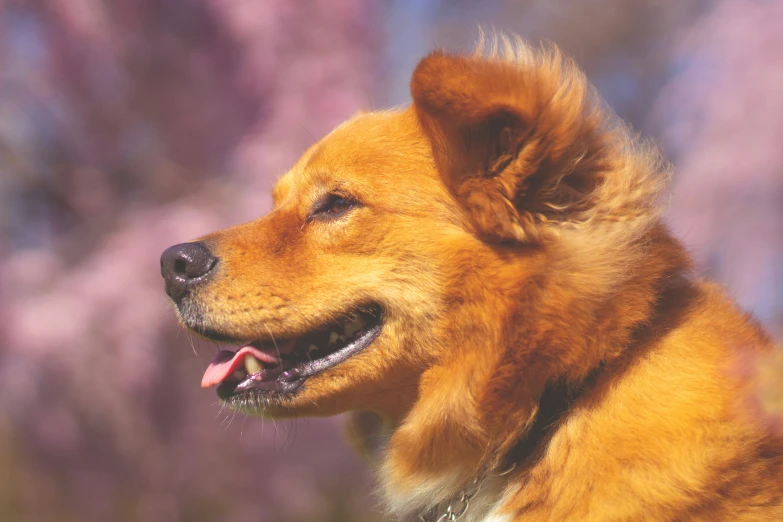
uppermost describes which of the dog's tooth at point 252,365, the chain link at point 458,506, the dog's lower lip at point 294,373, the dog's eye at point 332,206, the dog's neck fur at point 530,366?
the dog's eye at point 332,206

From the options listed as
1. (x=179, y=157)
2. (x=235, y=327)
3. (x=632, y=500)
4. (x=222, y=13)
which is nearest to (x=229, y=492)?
(x=179, y=157)

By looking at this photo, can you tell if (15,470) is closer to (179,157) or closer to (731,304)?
(179,157)

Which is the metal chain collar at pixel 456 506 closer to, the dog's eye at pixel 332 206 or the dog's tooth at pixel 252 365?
the dog's tooth at pixel 252 365

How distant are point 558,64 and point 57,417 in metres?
3.13

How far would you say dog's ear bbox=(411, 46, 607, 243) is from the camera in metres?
2.46

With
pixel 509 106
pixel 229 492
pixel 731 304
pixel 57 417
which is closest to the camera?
pixel 509 106

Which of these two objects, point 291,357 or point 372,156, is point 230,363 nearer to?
point 291,357

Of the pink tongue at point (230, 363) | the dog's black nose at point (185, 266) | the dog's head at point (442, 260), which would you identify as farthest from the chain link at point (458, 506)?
the dog's black nose at point (185, 266)

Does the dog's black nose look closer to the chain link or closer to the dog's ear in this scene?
the dog's ear

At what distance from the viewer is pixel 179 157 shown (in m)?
4.63

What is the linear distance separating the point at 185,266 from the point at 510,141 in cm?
120

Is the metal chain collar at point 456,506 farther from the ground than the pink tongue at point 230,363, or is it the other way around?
the pink tongue at point 230,363

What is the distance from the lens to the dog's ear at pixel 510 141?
8.08 ft

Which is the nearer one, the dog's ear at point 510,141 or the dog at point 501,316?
the dog at point 501,316
